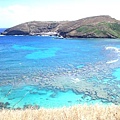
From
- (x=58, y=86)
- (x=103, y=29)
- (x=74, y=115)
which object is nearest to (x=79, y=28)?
(x=103, y=29)

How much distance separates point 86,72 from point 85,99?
14944mm

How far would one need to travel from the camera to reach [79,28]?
142 metres

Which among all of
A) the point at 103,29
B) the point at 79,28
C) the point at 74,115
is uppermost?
the point at 74,115

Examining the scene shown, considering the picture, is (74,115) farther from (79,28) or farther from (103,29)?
(79,28)

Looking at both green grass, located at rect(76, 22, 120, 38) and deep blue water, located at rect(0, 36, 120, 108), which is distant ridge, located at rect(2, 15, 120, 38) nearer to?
green grass, located at rect(76, 22, 120, 38)

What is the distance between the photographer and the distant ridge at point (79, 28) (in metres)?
132

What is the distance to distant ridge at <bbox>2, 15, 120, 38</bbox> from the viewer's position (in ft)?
434

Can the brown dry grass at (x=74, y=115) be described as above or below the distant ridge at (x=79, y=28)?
above

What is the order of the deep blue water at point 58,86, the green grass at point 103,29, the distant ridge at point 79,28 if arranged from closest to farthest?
the deep blue water at point 58,86 → the green grass at point 103,29 → the distant ridge at point 79,28

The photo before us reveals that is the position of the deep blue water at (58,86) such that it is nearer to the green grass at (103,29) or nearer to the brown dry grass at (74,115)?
the brown dry grass at (74,115)

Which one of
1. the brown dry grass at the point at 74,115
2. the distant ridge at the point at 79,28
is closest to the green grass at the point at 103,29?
the distant ridge at the point at 79,28

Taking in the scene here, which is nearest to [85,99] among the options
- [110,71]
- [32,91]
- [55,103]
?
[55,103]

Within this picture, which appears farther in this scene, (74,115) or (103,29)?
(103,29)

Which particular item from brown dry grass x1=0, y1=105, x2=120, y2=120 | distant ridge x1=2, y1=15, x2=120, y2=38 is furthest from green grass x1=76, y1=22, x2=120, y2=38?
brown dry grass x1=0, y1=105, x2=120, y2=120
